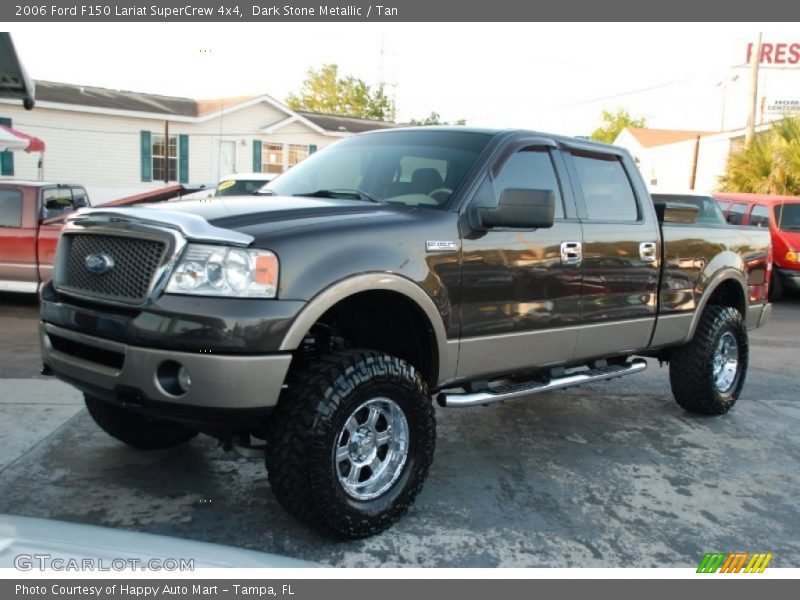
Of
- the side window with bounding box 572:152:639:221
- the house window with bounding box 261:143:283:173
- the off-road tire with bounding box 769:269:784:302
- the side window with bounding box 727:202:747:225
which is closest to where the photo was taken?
the side window with bounding box 572:152:639:221

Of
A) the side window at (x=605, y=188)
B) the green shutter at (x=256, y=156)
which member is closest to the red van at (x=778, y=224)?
the side window at (x=605, y=188)

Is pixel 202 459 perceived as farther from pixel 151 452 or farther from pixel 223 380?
pixel 223 380

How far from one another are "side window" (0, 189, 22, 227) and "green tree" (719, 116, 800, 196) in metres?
16.9

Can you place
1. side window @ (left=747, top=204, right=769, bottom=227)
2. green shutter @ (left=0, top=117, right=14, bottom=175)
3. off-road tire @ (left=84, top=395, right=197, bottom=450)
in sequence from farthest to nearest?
green shutter @ (left=0, top=117, right=14, bottom=175) → side window @ (left=747, top=204, right=769, bottom=227) → off-road tire @ (left=84, top=395, right=197, bottom=450)

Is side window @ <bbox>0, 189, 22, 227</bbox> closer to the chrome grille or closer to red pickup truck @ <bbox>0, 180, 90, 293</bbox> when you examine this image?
red pickup truck @ <bbox>0, 180, 90, 293</bbox>

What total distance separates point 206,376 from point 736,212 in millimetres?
13181

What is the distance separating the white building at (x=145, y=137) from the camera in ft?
69.3

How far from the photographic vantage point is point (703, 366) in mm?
5598

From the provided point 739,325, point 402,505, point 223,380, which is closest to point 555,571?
point 402,505

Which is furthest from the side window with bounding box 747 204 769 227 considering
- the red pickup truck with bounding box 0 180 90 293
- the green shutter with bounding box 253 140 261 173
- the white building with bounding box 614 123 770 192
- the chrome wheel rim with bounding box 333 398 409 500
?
the green shutter with bounding box 253 140 261 173

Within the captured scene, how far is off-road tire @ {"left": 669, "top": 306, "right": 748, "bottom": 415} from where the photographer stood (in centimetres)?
561

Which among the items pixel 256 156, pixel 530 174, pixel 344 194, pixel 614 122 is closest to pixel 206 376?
pixel 344 194

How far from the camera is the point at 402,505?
358 centimetres

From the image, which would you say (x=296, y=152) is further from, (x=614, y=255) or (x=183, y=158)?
(x=614, y=255)
